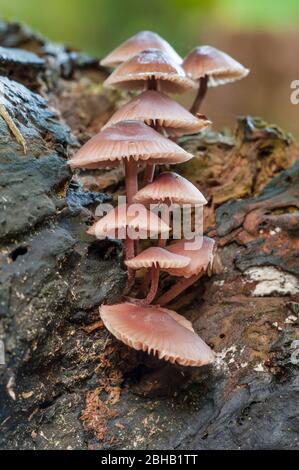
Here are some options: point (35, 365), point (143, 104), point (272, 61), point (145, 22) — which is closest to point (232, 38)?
point (272, 61)

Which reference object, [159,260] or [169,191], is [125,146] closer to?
[169,191]

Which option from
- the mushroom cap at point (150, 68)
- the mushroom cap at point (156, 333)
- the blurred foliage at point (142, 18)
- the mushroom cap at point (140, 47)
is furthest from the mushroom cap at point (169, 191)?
the blurred foliage at point (142, 18)

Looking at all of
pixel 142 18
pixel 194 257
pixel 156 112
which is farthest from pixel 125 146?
pixel 142 18

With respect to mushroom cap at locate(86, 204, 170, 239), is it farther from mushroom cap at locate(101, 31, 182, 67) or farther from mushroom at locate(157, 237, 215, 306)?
mushroom cap at locate(101, 31, 182, 67)

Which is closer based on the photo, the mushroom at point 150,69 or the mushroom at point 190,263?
the mushroom at point 190,263

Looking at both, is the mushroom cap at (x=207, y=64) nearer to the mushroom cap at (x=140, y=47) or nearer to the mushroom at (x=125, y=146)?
the mushroom cap at (x=140, y=47)

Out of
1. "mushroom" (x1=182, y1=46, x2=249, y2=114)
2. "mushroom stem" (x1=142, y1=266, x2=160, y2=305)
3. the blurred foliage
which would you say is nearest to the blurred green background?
the blurred foliage
